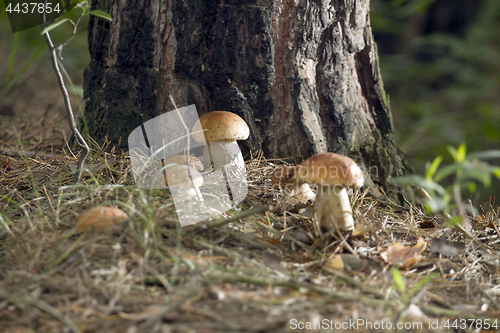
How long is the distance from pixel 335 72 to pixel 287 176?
1.03 m

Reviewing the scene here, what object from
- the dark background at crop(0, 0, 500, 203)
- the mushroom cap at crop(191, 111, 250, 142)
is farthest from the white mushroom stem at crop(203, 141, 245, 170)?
the dark background at crop(0, 0, 500, 203)

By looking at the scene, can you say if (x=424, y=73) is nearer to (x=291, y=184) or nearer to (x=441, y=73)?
(x=441, y=73)

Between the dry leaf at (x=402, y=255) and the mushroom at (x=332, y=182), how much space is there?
0.71ft

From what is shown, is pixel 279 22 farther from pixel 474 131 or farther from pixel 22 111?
pixel 474 131

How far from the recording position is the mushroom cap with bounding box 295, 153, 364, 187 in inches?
63.8

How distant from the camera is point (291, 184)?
79.5 inches

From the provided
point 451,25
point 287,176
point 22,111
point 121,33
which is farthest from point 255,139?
point 451,25

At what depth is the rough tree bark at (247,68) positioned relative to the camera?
232 centimetres

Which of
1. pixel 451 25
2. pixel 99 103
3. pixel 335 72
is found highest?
pixel 451 25

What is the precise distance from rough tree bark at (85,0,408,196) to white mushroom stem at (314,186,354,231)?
0.72 metres

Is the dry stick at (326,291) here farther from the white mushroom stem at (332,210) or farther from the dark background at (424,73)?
the dark background at (424,73)

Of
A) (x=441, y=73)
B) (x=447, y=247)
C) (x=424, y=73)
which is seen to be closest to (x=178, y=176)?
(x=447, y=247)

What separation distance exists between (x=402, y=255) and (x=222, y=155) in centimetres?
124

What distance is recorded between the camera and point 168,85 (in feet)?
7.97
